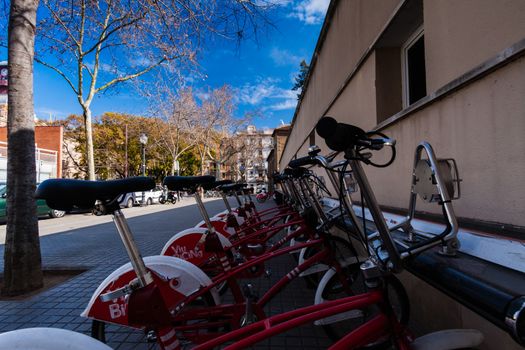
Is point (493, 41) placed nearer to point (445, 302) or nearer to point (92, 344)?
point (445, 302)

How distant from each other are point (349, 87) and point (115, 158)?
35491mm

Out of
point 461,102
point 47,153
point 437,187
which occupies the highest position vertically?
point 47,153

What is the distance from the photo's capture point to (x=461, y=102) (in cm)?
235

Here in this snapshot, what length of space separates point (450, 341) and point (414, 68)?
3.47 metres

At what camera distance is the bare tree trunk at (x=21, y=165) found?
400 cm

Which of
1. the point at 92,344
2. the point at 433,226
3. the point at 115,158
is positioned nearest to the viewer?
the point at 92,344

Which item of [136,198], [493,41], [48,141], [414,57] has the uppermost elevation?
[48,141]

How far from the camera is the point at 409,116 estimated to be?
3266 millimetres

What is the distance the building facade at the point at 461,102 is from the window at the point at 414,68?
1cm

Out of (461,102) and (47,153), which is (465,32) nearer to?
(461,102)

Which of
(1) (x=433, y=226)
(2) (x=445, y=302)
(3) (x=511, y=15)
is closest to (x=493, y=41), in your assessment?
(3) (x=511, y=15)

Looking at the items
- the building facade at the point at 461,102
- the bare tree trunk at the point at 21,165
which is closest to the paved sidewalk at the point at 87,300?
the bare tree trunk at the point at 21,165

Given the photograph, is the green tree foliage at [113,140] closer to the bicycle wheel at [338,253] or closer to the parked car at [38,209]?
the parked car at [38,209]

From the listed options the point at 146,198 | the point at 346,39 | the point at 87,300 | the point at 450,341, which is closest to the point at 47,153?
the point at 146,198
